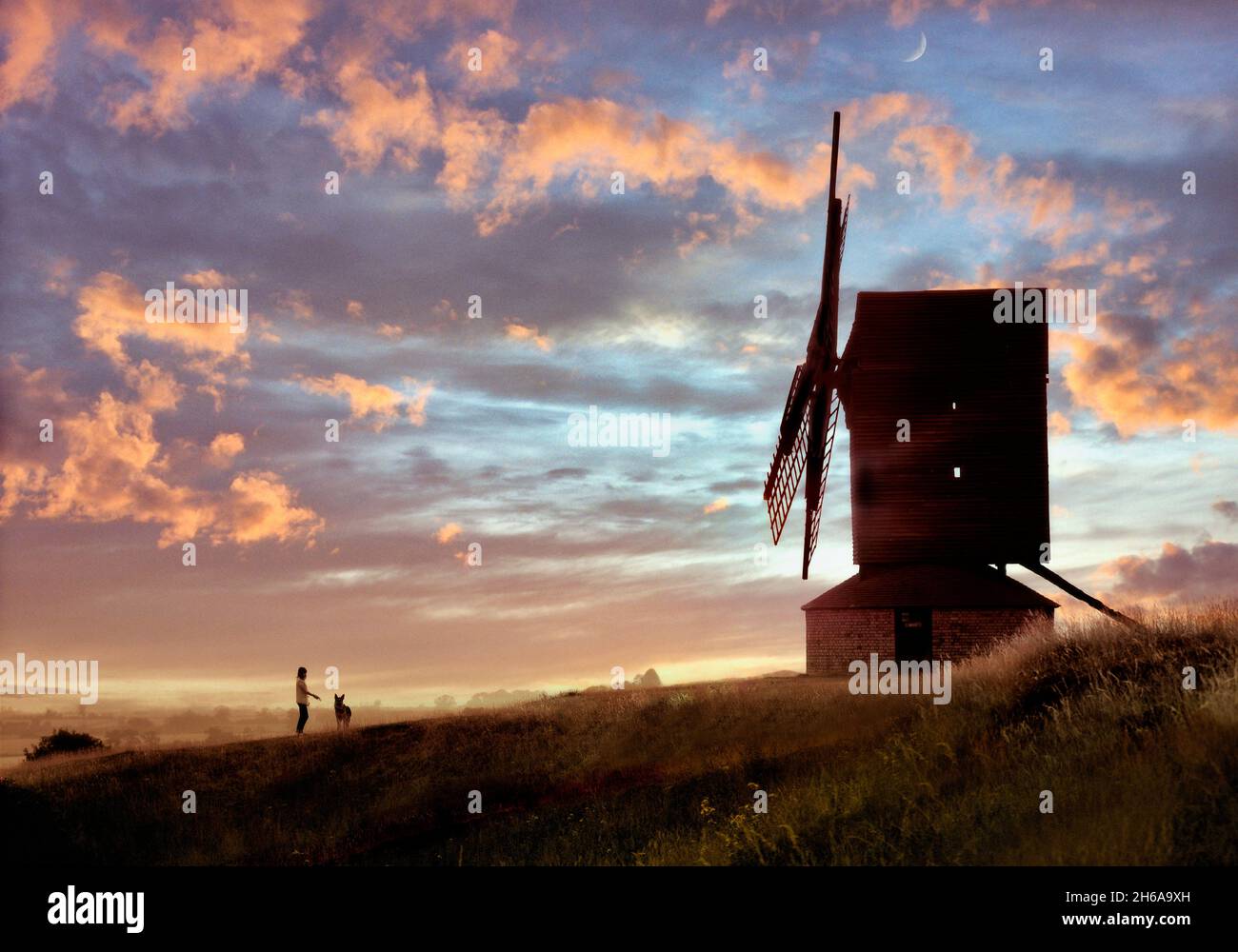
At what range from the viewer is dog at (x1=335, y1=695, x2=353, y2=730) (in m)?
25.1

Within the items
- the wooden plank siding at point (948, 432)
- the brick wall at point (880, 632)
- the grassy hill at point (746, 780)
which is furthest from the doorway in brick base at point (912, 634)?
the grassy hill at point (746, 780)

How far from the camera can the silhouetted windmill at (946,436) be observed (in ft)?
101

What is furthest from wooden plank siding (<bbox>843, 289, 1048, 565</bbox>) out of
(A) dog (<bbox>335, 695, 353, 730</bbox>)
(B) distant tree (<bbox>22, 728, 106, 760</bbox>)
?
(B) distant tree (<bbox>22, 728, 106, 760</bbox>)

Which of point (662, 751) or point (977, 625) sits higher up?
point (977, 625)

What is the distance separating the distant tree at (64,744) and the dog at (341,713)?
7.74 meters

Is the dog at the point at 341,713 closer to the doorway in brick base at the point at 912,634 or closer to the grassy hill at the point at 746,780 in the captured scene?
the grassy hill at the point at 746,780

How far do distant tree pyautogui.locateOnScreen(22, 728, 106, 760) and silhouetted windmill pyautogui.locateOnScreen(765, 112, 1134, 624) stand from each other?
967 inches

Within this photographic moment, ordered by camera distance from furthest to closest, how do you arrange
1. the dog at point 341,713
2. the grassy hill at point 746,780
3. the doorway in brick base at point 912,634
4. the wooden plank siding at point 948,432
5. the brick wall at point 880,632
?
the wooden plank siding at point 948,432 → the doorway in brick base at point 912,634 → the brick wall at point 880,632 → the dog at point 341,713 → the grassy hill at point 746,780

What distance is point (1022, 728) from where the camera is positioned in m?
11.7

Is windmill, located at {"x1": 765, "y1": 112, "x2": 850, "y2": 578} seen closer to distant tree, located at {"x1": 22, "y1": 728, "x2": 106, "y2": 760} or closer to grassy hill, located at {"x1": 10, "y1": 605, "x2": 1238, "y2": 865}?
grassy hill, located at {"x1": 10, "y1": 605, "x2": 1238, "y2": 865}

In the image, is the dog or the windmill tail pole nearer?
the dog
